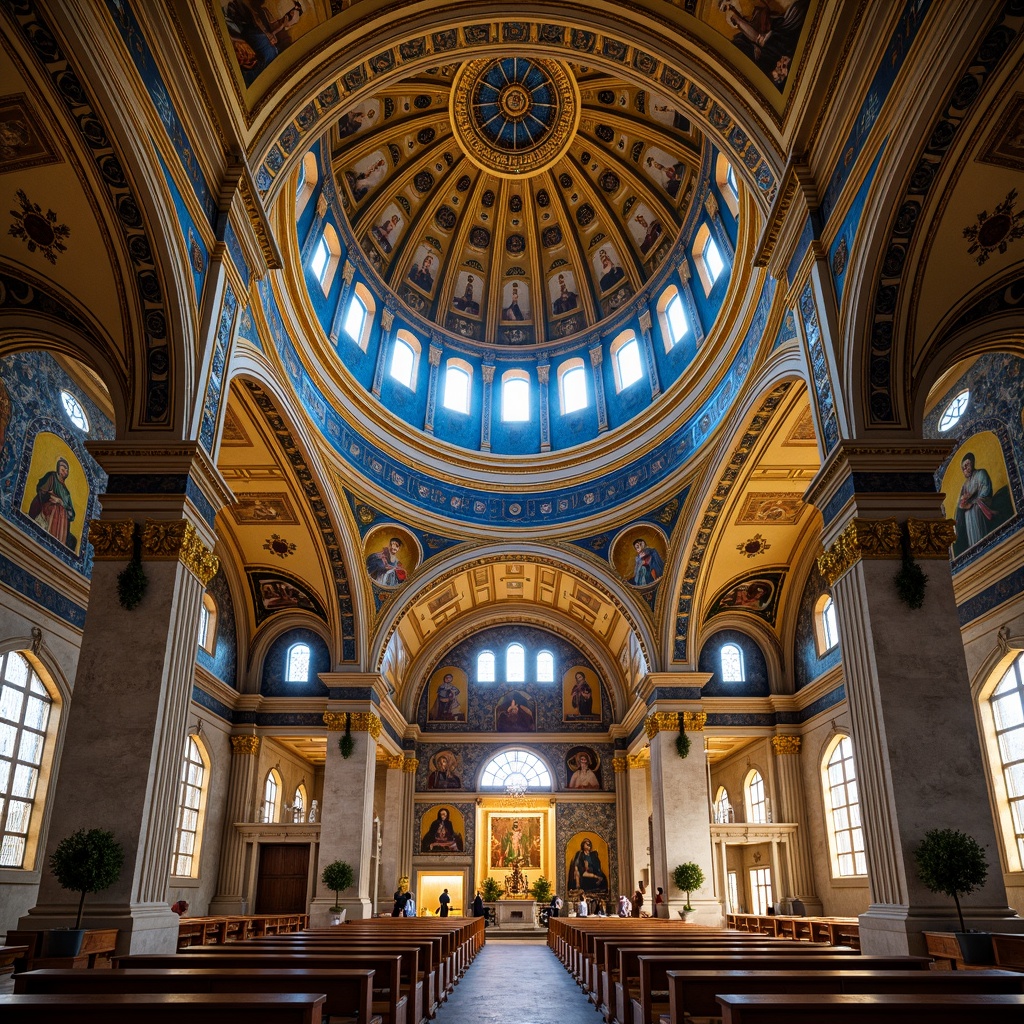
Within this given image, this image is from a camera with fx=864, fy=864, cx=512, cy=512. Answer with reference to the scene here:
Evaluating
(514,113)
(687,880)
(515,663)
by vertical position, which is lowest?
(687,880)

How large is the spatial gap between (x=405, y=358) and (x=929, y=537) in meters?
18.1

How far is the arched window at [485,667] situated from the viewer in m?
32.7

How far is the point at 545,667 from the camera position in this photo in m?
32.9

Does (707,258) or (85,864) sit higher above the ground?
(707,258)

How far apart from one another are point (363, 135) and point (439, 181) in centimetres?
401

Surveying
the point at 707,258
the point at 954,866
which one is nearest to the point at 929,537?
the point at 954,866

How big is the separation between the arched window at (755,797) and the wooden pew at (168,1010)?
80.0 feet

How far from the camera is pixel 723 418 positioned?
2012 cm

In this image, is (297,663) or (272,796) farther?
(272,796)

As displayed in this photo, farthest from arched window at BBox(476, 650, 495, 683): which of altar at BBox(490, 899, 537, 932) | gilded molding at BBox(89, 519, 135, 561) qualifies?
gilded molding at BBox(89, 519, 135, 561)

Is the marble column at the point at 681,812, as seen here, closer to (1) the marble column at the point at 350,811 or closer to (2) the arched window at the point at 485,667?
(1) the marble column at the point at 350,811

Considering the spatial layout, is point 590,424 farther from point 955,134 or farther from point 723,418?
point 955,134

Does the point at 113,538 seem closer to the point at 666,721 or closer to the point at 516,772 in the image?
the point at 666,721

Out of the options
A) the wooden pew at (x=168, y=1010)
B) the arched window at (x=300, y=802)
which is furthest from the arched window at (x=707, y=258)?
the arched window at (x=300, y=802)
